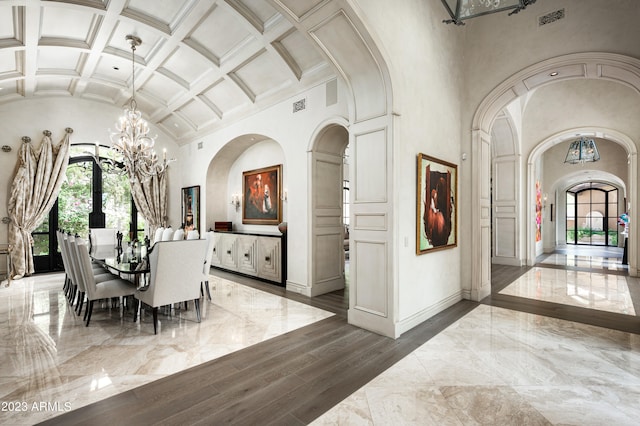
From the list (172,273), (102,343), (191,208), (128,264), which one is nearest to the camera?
A: (102,343)

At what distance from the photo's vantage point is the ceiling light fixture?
2518mm

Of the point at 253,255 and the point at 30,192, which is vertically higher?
the point at 30,192

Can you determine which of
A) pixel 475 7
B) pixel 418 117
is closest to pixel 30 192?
pixel 418 117

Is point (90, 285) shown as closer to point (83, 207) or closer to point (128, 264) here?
point (128, 264)

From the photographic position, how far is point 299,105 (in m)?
5.53

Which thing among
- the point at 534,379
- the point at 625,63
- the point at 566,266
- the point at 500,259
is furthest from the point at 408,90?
the point at 566,266

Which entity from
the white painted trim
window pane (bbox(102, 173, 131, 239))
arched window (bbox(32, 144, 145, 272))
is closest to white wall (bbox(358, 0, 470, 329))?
the white painted trim

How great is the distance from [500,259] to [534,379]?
6436 millimetres

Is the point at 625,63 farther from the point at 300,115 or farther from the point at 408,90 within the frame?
the point at 300,115

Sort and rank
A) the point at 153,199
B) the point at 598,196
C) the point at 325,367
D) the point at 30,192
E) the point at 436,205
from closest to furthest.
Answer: the point at 325,367 < the point at 436,205 < the point at 30,192 < the point at 153,199 < the point at 598,196

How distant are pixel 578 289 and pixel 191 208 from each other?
898 cm

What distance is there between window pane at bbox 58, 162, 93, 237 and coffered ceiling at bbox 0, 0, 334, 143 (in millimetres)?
1864

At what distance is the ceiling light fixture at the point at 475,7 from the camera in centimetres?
252

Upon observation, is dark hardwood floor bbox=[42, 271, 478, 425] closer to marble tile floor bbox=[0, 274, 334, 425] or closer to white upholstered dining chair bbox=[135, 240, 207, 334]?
marble tile floor bbox=[0, 274, 334, 425]
